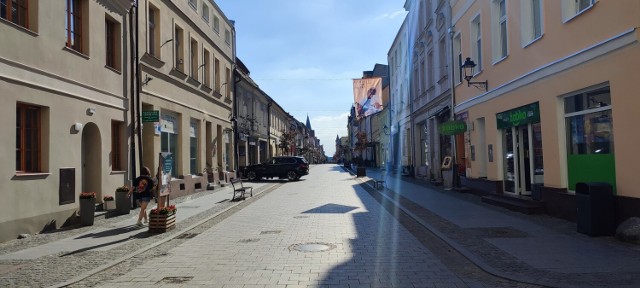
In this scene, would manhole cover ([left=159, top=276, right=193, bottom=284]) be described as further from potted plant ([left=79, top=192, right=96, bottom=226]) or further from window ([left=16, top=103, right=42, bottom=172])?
potted plant ([left=79, top=192, right=96, bottom=226])

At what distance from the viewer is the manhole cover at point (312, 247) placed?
8.23 meters

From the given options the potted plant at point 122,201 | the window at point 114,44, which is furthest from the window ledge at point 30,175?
the window at point 114,44

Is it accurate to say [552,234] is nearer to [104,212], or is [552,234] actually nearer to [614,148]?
[614,148]

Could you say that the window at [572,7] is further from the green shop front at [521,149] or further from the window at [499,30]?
the window at [499,30]

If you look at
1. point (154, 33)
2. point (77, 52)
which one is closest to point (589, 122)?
point (77, 52)

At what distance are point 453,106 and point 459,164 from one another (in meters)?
2.44

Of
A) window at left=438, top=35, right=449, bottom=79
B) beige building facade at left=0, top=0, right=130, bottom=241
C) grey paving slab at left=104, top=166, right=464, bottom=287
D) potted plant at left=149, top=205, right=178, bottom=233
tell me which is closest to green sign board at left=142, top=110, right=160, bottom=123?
beige building facade at left=0, top=0, right=130, bottom=241

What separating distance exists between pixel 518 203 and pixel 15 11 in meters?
12.5

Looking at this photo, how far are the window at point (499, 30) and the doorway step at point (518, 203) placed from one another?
4358mm

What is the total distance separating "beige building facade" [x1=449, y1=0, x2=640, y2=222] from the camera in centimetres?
869

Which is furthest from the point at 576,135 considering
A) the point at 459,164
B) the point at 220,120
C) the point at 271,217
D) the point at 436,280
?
the point at 220,120

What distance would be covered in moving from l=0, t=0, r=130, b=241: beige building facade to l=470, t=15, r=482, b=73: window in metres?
11.9

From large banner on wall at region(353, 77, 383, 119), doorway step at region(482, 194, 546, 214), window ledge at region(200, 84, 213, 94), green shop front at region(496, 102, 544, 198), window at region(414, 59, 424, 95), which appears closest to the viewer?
doorway step at region(482, 194, 546, 214)

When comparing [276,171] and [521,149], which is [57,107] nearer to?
[521,149]
